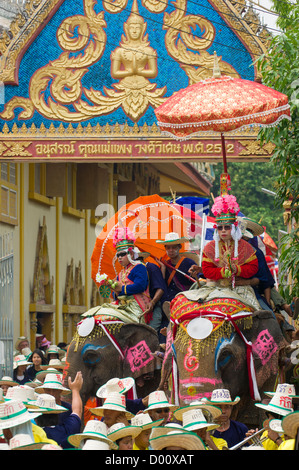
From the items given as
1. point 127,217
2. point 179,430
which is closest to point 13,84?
point 127,217

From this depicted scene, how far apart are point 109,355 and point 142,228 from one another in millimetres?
2300

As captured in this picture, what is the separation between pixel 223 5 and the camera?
1593cm

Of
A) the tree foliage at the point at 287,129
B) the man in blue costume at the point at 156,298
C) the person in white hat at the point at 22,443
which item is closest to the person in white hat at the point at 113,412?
the person in white hat at the point at 22,443

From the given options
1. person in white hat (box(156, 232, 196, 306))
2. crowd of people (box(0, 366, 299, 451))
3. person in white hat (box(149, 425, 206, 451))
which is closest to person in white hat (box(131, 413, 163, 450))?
crowd of people (box(0, 366, 299, 451))

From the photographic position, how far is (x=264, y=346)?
956 centimetres

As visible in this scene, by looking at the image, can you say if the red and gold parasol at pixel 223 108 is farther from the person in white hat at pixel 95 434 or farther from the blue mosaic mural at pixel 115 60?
the person in white hat at pixel 95 434

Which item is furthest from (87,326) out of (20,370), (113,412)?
(20,370)

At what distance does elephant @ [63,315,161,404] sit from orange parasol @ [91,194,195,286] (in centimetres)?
164

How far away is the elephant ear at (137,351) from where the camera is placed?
1057 cm

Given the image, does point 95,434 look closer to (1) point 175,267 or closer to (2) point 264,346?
(2) point 264,346

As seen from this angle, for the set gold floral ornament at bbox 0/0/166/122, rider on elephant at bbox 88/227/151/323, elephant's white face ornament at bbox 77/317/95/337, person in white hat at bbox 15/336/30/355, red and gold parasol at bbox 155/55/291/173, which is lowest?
elephant's white face ornament at bbox 77/317/95/337

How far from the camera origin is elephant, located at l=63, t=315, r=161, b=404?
10453mm

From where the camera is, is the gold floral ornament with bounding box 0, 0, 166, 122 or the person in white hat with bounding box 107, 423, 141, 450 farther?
the gold floral ornament with bounding box 0, 0, 166, 122

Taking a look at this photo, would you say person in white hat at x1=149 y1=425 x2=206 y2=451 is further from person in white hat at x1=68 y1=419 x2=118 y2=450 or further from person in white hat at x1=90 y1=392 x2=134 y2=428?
person in white hat at x1=90 y1=392 x2=134 y2=428
